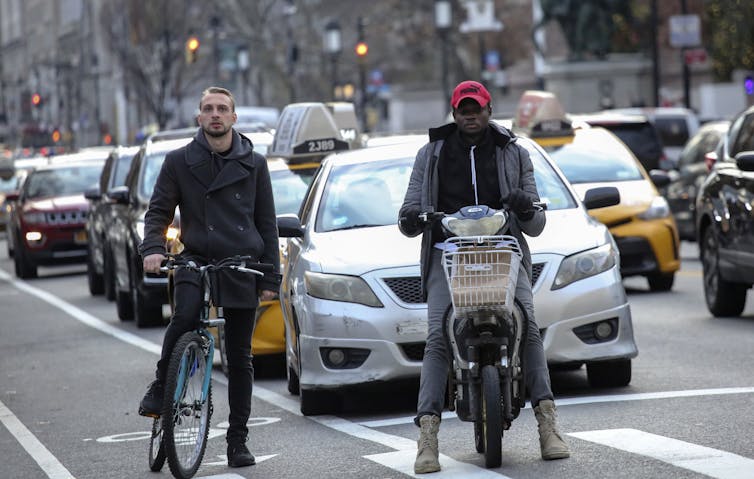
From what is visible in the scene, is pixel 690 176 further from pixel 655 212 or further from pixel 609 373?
pixel 609 373

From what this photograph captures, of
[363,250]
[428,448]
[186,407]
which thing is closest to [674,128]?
[363,250]

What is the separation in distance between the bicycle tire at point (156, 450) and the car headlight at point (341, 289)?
6.78 ft

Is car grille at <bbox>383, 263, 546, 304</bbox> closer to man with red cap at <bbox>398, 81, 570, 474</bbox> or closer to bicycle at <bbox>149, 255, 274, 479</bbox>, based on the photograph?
bicycle at <bbox>149, 255, 274, 479</bbox>

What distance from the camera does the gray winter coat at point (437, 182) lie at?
29.8ft

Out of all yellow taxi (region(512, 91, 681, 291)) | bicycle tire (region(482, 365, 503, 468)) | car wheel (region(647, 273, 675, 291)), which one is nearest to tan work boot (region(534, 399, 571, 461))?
bicycle tire (region(482, 365, 503, 468))

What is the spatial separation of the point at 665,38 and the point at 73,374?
2692 inches

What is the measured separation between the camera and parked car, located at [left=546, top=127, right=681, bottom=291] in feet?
63.4

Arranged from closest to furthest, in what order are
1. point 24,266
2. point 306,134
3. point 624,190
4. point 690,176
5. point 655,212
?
1. point 306,134
2. point 655,212
3. point 624,190
4. point 690,176
5. point 24,266

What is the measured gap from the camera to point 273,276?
9.53 meters

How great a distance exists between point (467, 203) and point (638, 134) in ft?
59.1

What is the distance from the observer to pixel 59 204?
2983 cm

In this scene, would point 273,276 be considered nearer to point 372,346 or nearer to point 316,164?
point 372,346

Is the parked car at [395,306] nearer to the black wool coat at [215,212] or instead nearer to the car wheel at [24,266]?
the black wool coat at [215,212]

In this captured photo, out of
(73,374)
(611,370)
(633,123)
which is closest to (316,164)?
(73,374)
